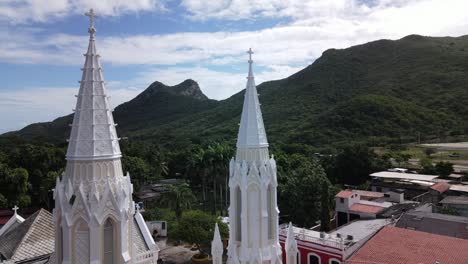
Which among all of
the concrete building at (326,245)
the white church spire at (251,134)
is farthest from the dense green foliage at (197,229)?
the white church spire at (251,134)

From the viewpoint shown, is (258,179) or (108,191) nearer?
(108,191)

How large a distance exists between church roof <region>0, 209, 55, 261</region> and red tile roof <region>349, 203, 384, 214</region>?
2555 centimetres

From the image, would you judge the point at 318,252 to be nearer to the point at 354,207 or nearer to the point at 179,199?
the point at 354,207

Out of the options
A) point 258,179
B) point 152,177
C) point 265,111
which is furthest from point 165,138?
point 258,179

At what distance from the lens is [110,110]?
9734 mm

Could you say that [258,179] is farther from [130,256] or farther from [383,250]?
[383,250]

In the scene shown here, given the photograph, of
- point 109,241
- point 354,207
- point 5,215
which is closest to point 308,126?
point 354,207

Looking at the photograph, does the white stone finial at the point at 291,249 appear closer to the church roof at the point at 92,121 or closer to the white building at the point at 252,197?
the white building at the point at 252,197

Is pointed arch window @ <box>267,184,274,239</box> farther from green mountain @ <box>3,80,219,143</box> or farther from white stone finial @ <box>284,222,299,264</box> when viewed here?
green mountain @ <box>3,80,219,143</box>

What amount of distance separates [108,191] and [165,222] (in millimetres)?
26865

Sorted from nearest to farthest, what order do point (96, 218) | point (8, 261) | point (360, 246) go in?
1. point (96, 218)
2. point (8, 261)
3. point (360, 246)

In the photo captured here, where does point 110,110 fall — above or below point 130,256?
above

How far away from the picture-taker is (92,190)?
365 inches

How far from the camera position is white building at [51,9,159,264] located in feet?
30.2
